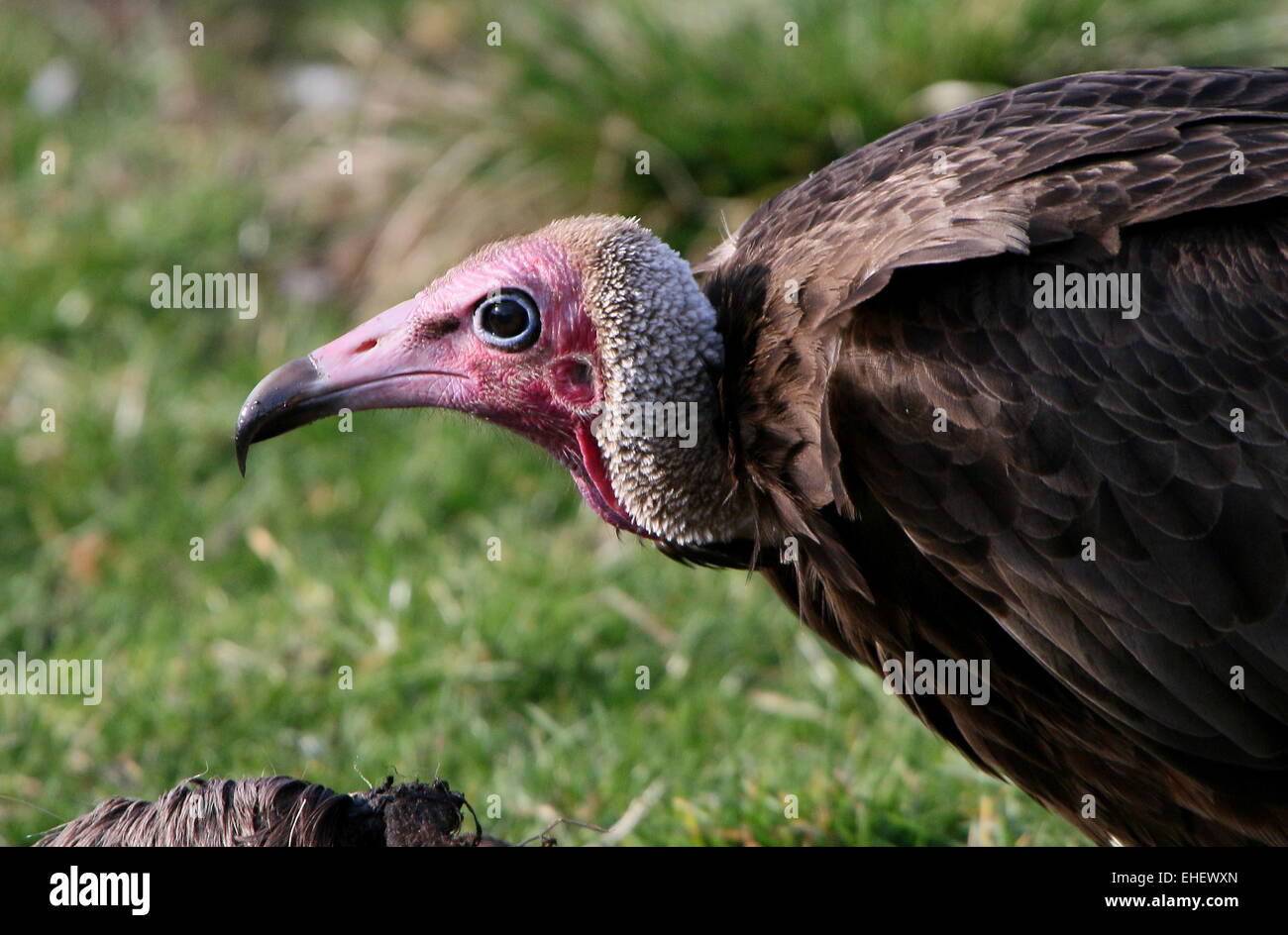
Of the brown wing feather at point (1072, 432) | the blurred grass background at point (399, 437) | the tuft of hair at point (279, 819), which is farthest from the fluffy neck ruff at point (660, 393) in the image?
the tuft of hair at point (279, 819)

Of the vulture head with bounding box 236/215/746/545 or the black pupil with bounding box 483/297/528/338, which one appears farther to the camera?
the black pupil with bounding box 483/297/528/338

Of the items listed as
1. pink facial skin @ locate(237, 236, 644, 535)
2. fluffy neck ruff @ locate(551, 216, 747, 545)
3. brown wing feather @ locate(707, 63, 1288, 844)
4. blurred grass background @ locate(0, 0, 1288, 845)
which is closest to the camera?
brown wing feather @ locate(707, 63, 1288, 844)

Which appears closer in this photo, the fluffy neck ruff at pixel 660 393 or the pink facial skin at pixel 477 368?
the fluffy neck ruff at pixel 660 393

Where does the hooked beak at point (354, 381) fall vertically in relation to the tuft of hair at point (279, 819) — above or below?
above

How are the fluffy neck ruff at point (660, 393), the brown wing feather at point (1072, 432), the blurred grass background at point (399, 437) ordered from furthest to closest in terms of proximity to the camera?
the blurred grass background at point (399, 437), the fluffy neck ruff at point (660, 393), the brown wing feather at point (1072, 432)

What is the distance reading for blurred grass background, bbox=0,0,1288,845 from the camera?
4469mm

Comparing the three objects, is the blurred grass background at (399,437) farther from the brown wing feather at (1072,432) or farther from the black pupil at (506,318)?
the brown wing feather at (1072,432)

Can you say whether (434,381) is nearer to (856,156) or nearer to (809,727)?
(856,156)

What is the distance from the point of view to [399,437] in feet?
21.5

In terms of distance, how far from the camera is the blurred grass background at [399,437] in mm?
4469

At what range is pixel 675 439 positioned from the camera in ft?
11.5

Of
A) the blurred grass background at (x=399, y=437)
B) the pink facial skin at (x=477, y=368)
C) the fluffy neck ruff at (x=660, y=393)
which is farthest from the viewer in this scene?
the blurred grass background at (x=399, y=437)

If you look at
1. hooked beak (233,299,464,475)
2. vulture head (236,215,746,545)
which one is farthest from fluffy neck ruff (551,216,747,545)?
hooked beak (233,299,464,475)

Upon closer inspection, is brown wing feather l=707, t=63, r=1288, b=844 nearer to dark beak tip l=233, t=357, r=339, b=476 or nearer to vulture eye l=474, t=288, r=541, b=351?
vulture eye l=474, t=288, r=541, b=351
